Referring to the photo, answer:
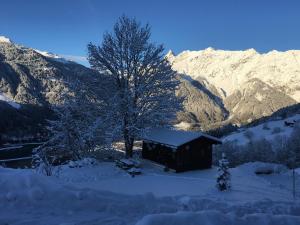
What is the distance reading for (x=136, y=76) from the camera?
33344 millimetres

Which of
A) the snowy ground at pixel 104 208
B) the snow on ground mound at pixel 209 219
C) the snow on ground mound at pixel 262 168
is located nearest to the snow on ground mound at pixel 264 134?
the snow on ground mound at pixel 262 168

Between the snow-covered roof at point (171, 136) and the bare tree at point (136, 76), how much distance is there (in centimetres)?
91

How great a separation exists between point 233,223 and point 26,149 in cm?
15846

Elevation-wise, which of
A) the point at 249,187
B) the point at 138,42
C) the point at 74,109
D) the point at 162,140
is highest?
the point at 138,42

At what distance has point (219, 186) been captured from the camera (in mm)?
22531

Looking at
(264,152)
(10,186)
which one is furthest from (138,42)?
(264,152)

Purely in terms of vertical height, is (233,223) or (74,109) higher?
(74,109)

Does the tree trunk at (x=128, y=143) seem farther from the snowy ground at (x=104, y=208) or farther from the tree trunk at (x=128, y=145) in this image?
the snowy ground at (x=104, y=208)

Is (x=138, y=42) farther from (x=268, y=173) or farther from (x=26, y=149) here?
(x=26, y=149)

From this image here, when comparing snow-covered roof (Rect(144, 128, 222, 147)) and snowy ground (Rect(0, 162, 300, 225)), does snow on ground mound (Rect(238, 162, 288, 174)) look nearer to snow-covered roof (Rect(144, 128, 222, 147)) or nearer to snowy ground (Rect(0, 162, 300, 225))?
snow-covered roof (Rect(144, 128, 222, 147))

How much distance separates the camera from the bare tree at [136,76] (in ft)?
105

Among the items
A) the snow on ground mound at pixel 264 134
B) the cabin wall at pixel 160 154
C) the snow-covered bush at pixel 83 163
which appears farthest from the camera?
the snow on ground mound at pixel 264 134

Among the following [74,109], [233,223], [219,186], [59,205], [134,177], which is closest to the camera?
[233,223]

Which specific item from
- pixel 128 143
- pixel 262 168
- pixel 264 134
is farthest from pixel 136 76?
pixel 264 134
